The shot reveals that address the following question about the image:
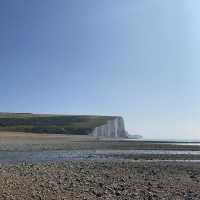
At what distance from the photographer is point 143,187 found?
23688 millimetres

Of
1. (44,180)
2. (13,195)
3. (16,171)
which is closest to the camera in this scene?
(13,195)

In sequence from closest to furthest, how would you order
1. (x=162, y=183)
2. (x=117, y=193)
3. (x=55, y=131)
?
1. (x=117, y=193)
2. (x=162, y=183)
3. (x=55, y=131)

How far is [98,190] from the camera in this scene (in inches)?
870

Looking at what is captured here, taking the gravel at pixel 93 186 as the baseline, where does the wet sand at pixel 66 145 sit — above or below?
above

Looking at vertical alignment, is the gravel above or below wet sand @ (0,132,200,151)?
below

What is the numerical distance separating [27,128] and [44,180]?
566 feet

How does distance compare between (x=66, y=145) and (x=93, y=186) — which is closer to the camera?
(x=93, y=186)

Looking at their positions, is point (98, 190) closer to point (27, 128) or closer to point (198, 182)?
point (198, 182)

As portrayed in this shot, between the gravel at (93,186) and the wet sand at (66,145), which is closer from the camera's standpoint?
the gravel at (93,186)

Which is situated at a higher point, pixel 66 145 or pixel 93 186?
pixel 66 145

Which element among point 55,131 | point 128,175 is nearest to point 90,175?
point 128,175

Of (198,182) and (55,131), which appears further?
(55,131)

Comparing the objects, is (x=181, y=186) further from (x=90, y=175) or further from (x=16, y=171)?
(x=16, y=171)

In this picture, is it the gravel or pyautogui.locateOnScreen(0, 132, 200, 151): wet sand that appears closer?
the gravel
